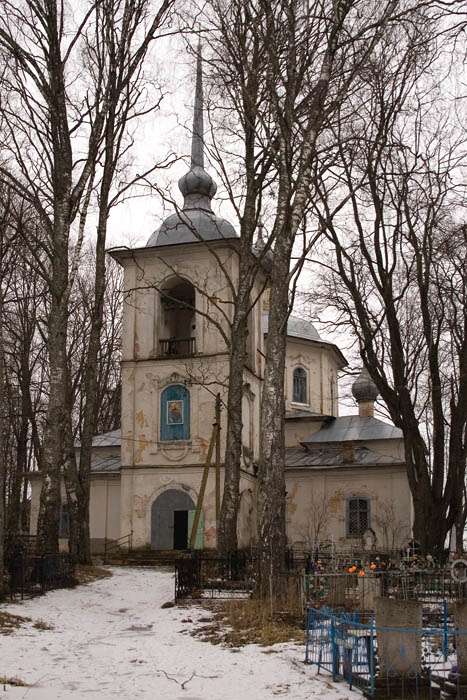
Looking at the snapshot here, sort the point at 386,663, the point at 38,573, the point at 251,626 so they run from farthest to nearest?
the point at 38,573
the point at 251,626
the point at 386,663

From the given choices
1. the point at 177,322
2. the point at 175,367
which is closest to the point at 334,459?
the point at 175,367

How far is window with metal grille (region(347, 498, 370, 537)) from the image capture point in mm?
29219

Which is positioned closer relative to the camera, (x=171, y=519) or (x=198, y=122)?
(x=198, y=122)

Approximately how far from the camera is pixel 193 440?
28172 mm

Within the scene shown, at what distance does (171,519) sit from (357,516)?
6880 mm

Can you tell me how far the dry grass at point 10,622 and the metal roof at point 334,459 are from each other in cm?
1961

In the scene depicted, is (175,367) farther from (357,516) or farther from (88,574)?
(88,574)

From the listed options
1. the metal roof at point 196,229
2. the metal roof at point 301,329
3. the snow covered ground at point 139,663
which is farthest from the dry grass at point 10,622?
the metal roof at point 301,329

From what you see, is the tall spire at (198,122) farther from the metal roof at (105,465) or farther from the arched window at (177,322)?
the metal roof at (105,465)

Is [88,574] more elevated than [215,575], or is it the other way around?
[215,575]

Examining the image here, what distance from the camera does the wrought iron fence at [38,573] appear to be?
44.4 ft

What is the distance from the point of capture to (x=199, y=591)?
1441 centimetres

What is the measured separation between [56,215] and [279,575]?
8.80 metres

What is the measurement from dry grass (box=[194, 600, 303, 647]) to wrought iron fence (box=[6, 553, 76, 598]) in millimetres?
3501
